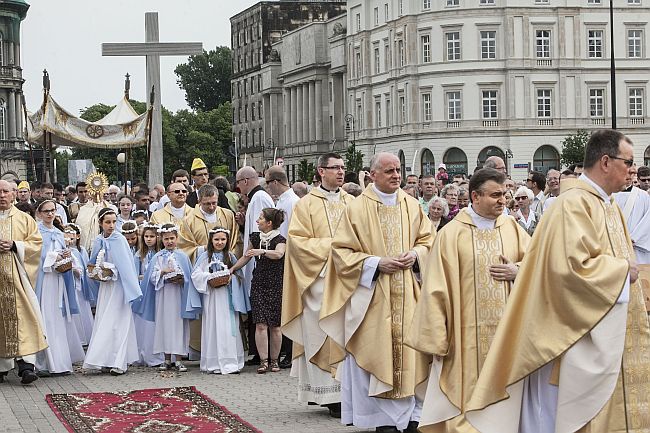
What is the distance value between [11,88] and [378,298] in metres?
93.0

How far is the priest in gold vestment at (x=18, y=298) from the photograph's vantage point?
13586 millimetres

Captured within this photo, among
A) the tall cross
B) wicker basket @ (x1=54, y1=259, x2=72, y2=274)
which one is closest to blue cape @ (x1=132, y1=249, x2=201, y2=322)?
wicker basket @ (x1=54, y1=259, x2=72, y2=274)

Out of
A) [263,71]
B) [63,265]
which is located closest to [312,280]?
[63,265]

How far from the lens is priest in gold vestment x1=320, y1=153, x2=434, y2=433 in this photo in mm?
10008

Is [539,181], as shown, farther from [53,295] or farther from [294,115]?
[294,115]

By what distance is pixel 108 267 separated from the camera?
14.4 metres

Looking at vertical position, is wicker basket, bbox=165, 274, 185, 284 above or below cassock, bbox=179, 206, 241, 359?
below

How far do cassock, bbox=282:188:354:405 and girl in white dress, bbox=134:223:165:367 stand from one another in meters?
3.86

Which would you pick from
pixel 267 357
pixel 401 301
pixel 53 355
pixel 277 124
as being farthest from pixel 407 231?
pixel 277 124

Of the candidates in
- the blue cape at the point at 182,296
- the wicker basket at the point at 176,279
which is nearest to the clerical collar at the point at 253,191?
the blue cape at the point at 182,296

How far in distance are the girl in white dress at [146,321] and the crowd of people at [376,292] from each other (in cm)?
3

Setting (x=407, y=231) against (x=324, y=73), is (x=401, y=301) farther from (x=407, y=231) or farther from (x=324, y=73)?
(x=324, y=73)

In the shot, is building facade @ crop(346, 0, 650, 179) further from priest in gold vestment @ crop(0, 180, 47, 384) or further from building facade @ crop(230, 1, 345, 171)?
priest in gold vestment @ crop(0, 180, 47, 384)

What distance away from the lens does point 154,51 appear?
922 inches
